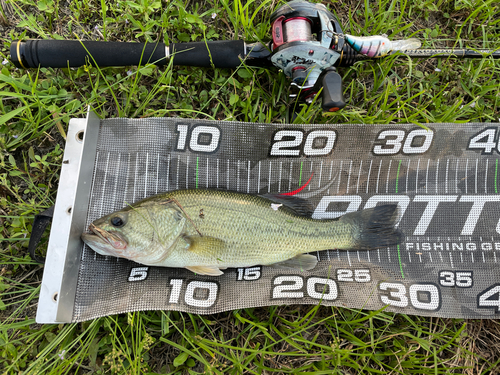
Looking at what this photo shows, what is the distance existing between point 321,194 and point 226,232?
3.23 ft

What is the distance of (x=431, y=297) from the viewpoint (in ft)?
8.20

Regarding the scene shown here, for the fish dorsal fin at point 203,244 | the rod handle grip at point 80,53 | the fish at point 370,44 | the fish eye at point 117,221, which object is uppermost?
the fish at point 370,44

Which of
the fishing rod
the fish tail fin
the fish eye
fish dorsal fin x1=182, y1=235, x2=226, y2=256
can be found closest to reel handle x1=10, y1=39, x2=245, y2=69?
the fishing rod

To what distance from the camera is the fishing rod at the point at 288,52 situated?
2.23 meters

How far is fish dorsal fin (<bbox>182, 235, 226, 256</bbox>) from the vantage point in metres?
2.26

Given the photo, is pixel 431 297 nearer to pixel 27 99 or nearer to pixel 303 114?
pixel 303 114

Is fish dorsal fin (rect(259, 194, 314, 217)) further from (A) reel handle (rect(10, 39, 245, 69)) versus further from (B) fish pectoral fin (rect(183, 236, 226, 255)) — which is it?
(A) reel handle (rect(10, 39, 245, 69))

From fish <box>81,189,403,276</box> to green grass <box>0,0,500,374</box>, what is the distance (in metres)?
0.52

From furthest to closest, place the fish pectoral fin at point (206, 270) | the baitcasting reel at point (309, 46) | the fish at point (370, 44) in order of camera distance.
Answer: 1. the fish at point (370, 44)
2. the fish pectoral fin at point (206, 270)
3. the baitcasting reel at point (309, 46)

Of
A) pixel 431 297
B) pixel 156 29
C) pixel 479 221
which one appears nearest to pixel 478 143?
pixel 479 221

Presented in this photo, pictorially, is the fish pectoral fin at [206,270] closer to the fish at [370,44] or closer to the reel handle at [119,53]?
the reel handle at [119,53]

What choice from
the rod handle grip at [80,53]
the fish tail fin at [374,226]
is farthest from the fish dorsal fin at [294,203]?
the rod handle grip at [80,53]

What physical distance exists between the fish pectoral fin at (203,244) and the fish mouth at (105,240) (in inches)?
18.8

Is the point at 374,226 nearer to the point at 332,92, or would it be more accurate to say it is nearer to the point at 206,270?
the point at 332,92
